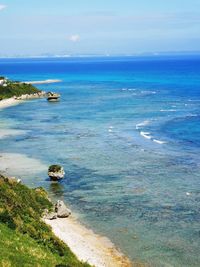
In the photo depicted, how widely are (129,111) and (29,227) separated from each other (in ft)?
284

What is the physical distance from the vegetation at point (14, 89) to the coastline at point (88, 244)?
367 ft

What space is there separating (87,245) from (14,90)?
126431 mm

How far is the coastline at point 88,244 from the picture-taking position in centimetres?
3384

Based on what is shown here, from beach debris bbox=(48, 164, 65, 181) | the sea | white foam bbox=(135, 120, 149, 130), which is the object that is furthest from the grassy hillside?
beach debris bbox=(48, 164, 65, 181)

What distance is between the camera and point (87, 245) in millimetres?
36719

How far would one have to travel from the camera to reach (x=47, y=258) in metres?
27.0

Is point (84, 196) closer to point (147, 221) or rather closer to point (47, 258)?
point (147, 221)

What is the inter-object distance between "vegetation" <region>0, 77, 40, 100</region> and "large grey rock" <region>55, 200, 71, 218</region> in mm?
109089

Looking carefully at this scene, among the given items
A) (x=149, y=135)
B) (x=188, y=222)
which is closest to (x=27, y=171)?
(x=188, y=222)

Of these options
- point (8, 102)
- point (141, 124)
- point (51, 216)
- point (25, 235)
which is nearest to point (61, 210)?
point (51, 216)

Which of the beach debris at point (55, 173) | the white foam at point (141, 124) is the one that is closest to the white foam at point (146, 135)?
the white foam at point (141, 124)

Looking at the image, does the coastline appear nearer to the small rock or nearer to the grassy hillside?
the small rock

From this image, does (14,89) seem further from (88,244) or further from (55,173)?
(88,244)

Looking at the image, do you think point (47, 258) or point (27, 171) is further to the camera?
point (27, 171)
